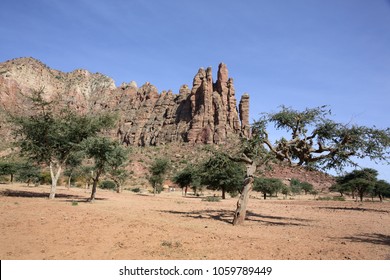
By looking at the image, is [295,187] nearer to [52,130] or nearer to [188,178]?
[188,178]

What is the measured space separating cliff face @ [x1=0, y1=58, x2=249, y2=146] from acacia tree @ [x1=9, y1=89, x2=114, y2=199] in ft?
318

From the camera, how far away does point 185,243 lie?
9555 millimetres

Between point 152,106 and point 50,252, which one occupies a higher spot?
point 152,106

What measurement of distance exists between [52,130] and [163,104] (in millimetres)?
147578

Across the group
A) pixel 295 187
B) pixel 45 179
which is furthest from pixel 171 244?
pixel 295 187

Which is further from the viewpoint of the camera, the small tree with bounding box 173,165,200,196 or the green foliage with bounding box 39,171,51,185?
the green foliage with bounding box 39,171,51,185

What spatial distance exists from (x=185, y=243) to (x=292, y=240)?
170 inches

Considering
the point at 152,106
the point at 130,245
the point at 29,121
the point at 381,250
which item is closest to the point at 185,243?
the point at 130,245

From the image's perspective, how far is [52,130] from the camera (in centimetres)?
2733

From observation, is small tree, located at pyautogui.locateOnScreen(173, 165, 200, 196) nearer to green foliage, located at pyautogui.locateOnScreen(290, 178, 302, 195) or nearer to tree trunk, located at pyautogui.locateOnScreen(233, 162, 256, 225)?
green foliage, located at pyautogui.locateOnScreen(290, 178, 302, 195)

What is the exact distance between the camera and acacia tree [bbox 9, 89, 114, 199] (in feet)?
88.1

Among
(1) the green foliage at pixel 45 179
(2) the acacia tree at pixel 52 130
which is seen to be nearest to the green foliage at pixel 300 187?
(1) the green foliage at pixel 45 179

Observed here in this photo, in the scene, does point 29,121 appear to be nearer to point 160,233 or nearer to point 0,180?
point 160,233

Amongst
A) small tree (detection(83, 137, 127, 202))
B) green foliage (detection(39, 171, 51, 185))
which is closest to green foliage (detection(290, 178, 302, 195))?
green foliage (detection(39, 171, 51, 185))
